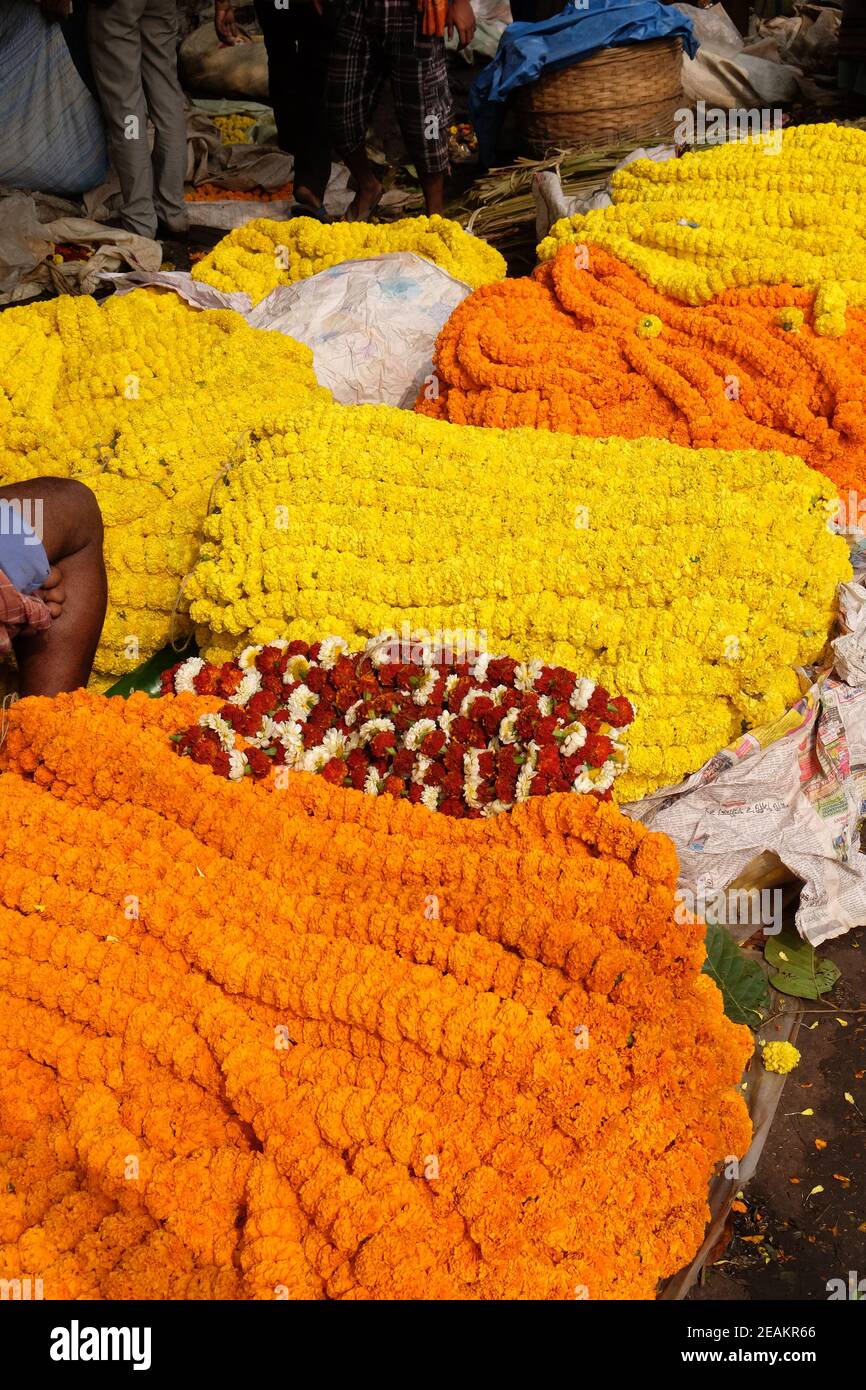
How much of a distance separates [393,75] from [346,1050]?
4715 millimetres

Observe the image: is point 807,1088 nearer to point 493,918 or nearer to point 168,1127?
point 493,918

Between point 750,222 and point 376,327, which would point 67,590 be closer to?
point 376,327

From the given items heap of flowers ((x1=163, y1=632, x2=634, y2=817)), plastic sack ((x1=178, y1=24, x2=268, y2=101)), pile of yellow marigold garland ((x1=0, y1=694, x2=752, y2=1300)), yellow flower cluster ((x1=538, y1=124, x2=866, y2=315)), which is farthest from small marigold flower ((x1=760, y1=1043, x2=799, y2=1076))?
plastic sack ((x1=178, y1=24, x2=268, y2=101))

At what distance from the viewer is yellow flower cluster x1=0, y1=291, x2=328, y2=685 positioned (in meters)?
3.34

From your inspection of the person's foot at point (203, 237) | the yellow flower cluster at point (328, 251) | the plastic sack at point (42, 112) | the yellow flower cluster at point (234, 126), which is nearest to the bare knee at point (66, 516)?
the yellow flower cluster at point (328, 251)

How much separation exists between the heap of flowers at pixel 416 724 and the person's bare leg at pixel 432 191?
11.6ft

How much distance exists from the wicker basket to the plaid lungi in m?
0.45

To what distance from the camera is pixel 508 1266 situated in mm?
1767

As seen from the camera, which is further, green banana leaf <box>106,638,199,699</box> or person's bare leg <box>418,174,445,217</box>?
person's bare leg <box>418,174,445,217</box>

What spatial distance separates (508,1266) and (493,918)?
23.6 inches

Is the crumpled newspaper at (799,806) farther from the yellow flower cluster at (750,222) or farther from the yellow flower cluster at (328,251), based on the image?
the yellow flower cluster at (328,251)

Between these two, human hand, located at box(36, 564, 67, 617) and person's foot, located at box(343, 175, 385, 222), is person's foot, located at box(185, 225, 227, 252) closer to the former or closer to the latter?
person's foot, located at box(343, 175, 385, 222)

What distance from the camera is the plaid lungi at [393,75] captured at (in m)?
5.17

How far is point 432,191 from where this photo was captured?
558 cm
